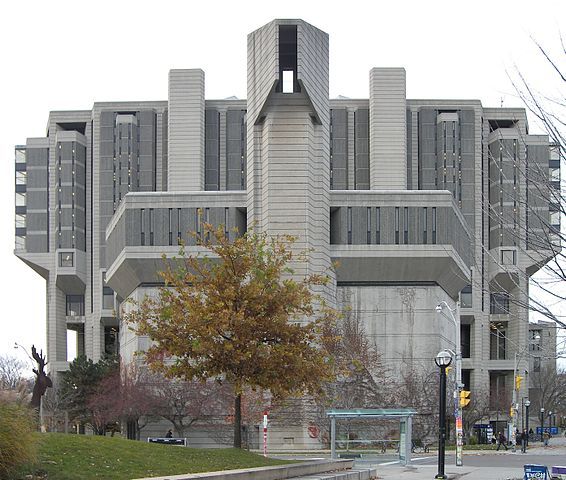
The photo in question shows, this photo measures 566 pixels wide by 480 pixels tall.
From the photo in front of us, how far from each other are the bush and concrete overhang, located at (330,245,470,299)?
248 feet

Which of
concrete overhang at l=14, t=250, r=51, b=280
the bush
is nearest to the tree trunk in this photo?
the bush

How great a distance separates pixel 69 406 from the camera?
320ft

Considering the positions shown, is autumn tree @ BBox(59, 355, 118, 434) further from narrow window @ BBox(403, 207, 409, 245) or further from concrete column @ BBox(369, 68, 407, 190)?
concrete column @ BBox(369, 68, 407, 190)

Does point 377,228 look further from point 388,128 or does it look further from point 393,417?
point 393,417

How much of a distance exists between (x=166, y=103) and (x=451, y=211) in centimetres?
5155

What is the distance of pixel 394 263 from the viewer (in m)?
96.1

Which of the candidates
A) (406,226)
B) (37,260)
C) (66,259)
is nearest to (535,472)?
(406,226)

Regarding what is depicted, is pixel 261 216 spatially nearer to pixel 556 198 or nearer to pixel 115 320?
pixel 115 320

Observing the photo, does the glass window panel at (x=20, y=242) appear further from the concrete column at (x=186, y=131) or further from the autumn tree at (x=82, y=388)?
the autumn tree at (x=82, y=388)

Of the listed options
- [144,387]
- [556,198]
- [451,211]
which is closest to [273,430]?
[144,387]

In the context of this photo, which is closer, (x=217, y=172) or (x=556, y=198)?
(x=556, y=198)

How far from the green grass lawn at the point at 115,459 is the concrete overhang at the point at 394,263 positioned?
6763 cm

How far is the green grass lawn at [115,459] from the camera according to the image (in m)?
21.6

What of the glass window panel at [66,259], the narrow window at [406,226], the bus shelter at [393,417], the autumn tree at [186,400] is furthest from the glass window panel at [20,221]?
the bus shelter at [393,417]
